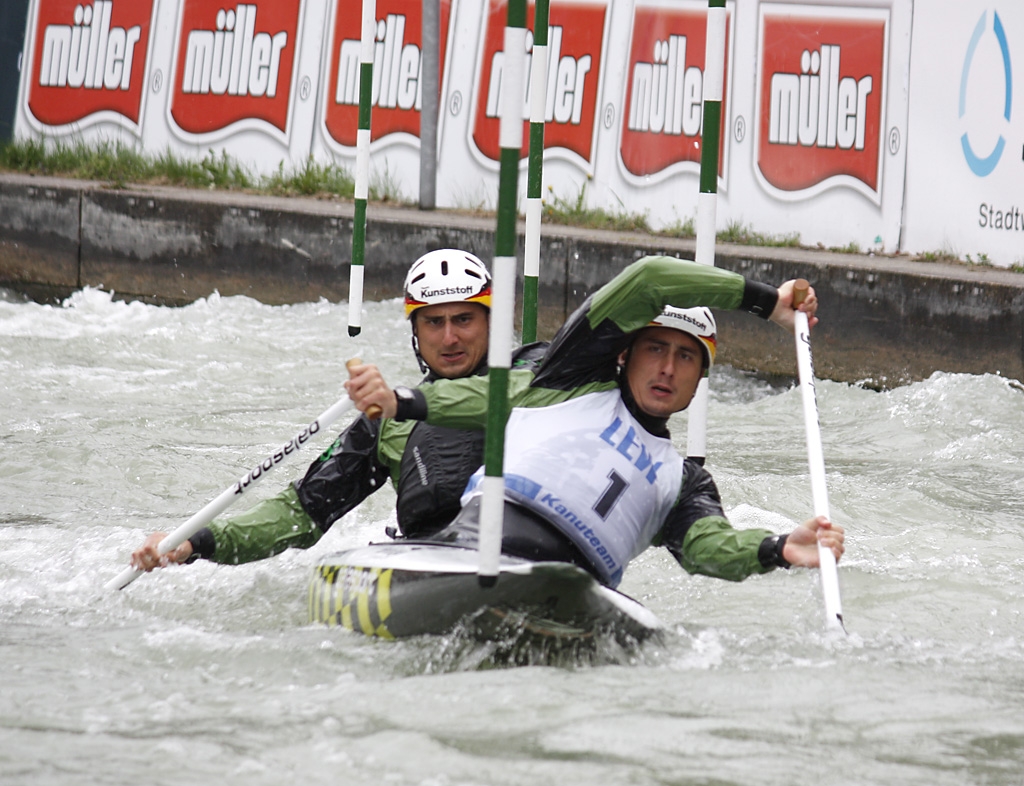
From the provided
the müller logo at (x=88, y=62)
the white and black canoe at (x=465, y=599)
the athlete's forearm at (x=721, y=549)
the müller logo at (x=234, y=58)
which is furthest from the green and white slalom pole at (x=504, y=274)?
the müller logo at (x=88, y=62)

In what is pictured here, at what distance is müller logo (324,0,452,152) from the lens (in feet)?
36.6

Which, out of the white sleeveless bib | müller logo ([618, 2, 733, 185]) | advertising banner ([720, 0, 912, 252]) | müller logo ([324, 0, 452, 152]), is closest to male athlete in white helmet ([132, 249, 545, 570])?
the white sleeveless bib

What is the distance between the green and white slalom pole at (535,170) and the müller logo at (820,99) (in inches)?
165

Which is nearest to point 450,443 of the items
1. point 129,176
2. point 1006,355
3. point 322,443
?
point 322,443

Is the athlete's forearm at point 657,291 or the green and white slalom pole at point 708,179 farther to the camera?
the green and white slalom pole at point 708,179

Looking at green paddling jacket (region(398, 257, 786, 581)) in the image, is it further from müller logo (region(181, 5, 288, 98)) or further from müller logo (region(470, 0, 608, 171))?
müller logo (region(181, 5, 288, 98))

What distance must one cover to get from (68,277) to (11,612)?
7651mm

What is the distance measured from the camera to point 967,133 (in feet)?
28.8

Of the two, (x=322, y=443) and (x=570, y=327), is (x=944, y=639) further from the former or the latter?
(x=322, y=443)

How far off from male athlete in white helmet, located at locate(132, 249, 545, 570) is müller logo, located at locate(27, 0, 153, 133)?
8.99 meters

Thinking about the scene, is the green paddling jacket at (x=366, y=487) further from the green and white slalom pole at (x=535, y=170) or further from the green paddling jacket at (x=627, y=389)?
the green and white slalom pole at (x=535, y=170)

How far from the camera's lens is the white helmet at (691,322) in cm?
372

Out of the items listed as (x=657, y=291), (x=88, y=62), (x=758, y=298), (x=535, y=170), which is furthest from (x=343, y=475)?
(x=88, y=62)

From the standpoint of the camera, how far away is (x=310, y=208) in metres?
10.7
